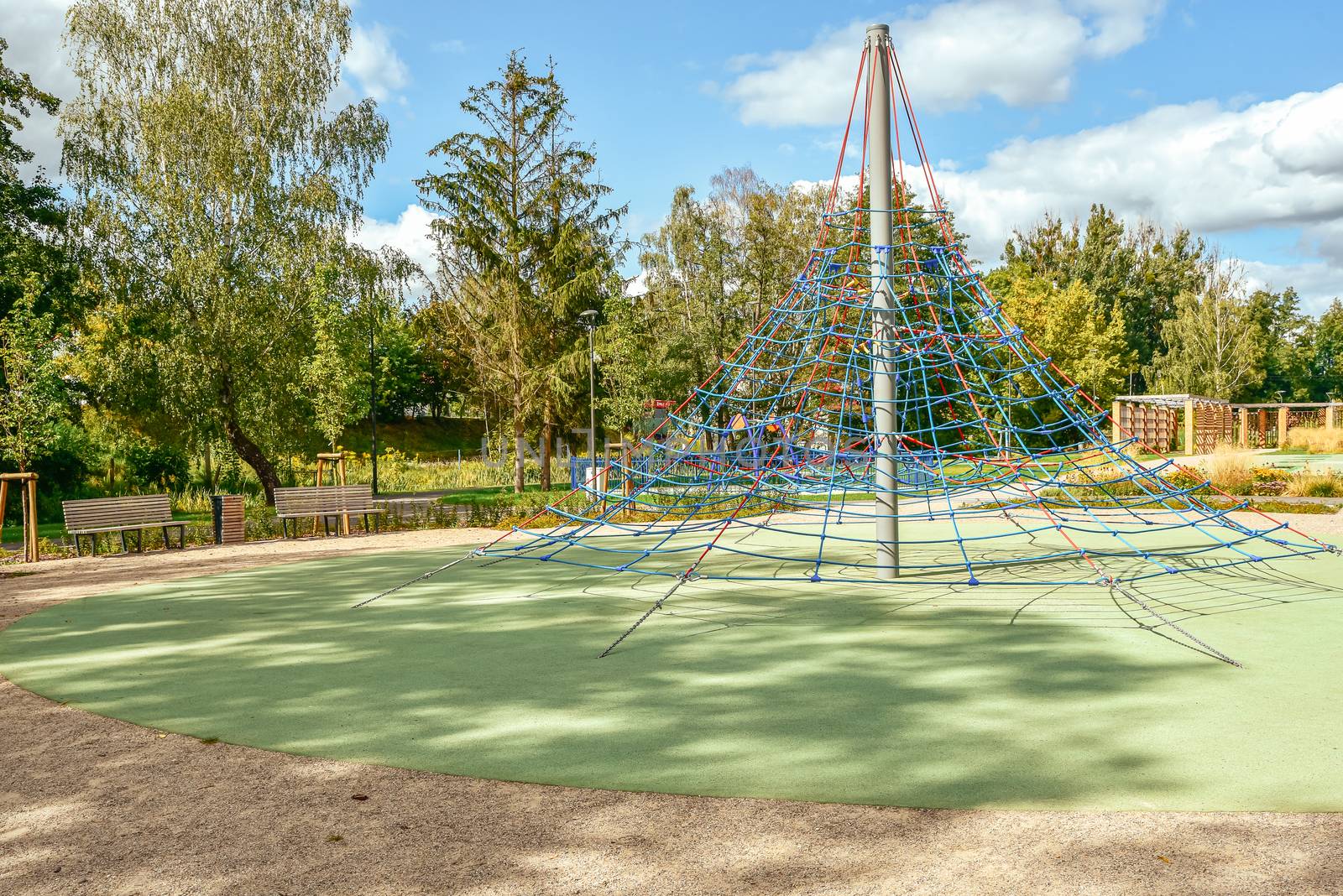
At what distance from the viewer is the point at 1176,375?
45.1 m

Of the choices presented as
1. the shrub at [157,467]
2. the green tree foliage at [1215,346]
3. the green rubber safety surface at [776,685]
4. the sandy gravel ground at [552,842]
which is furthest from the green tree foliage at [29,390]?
the green tree foliage at [1215,346]

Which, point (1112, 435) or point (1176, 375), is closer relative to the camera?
point (1112, 435)

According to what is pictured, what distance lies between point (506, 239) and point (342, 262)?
5.65m

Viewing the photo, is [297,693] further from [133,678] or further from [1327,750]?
[1327,750]

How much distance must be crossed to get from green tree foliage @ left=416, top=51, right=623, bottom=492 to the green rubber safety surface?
54.7 ft

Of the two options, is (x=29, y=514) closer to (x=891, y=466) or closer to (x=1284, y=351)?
(x=891, y=466)

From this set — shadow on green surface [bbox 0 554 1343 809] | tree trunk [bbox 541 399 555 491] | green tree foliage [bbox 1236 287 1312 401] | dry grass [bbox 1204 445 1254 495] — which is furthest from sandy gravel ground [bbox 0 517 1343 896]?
green tree foliage [bbox 1236 287 1312 401]

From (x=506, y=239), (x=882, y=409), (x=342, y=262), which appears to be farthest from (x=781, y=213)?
(x=882, y=409)

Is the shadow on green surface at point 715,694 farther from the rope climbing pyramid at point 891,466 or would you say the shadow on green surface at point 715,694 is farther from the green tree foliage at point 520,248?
the green tree foliage at point 520,248

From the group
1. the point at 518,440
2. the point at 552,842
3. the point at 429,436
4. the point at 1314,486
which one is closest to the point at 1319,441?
the point at 1314,486

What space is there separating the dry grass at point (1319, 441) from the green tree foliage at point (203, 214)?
28.3 meters

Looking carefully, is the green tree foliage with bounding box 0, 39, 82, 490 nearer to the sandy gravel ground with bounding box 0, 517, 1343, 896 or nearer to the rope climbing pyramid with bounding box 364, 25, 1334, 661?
the rope climbing pyramid with bounding box 364, 25, 1334, 661

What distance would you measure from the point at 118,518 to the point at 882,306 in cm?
997

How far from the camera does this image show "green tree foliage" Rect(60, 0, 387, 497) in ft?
59.5
